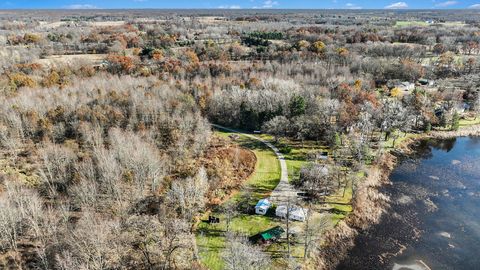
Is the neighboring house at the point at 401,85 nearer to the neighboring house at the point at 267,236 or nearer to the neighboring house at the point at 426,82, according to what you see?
the neighboring house at the point at 426,82

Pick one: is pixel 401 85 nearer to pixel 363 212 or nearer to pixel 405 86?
pixel 405 86

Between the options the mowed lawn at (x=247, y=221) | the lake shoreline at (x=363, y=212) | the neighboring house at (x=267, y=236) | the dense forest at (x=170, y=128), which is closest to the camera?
the dense forest at (x=170, y=128)

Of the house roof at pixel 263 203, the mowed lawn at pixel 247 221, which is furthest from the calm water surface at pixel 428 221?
the house roof at pixel 263 203

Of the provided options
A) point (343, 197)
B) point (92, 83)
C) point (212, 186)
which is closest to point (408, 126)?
point (343, 197)

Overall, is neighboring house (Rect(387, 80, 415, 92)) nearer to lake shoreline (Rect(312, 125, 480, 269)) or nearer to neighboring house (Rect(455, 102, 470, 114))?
neighboring house (Rect(455, 102, 470, 114))

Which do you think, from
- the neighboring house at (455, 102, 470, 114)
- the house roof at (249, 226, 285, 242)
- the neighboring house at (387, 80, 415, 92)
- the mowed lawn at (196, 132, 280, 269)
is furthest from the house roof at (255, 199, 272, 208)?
the neighboring house at (387, 80, 415, 92)

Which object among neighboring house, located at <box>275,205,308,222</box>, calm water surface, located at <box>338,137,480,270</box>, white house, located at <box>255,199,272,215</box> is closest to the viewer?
calm water surface, located at <box>338,137,480,270</box>

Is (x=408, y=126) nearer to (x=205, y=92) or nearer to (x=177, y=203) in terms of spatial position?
(x=205, y=92)
